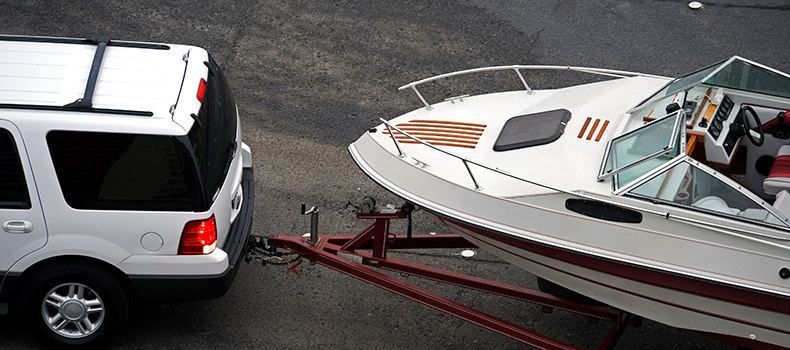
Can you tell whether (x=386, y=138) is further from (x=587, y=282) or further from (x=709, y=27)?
(x=709, y=27)

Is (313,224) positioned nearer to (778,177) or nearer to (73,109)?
(73,109)

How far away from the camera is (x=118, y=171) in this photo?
176 inches

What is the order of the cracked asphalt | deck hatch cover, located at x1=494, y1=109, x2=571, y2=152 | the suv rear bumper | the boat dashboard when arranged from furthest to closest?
the cracked asphalt, deck hatch cover, located at x1=494, y1=109, x2=571, y2=152, the boat dashboard, the suv rear bumper

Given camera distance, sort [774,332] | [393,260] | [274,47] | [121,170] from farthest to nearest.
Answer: [274,47]
[393,260]
[121,170]
[774,332]

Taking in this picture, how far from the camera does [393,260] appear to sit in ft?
16.7

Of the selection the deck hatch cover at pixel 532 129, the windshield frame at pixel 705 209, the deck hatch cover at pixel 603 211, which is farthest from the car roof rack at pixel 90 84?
the windshield frame at pixel 705 209

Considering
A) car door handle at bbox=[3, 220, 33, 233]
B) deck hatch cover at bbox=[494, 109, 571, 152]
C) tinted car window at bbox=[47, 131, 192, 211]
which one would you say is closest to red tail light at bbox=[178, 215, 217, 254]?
tinted car window at bbox=[47, 131, 192, 211]

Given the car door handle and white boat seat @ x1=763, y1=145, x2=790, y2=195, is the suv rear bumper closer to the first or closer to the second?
the car door handle

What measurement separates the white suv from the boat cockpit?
2.53 meters

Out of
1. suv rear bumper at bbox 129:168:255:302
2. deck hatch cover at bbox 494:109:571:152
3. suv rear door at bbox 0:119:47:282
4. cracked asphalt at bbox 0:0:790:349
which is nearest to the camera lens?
suv rear door at bbox 0:119:47:282

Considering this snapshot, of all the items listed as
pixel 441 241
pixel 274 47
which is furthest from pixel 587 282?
pixel 274 47

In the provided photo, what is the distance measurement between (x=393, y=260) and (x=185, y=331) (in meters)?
1.54

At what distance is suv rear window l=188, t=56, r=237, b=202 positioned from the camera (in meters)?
4.56

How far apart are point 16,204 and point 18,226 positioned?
0.44 ft
